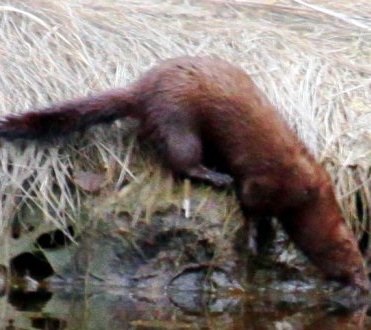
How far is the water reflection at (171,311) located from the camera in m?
9.12

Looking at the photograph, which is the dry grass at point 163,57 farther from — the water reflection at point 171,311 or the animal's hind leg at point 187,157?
the water reflection at point 171,311

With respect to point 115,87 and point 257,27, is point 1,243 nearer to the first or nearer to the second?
point 115,87

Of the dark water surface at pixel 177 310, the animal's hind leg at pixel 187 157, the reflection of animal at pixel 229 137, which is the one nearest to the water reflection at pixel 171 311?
the dark water surface at pixel 177 310

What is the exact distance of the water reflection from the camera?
9.12m

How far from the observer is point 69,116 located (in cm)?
980

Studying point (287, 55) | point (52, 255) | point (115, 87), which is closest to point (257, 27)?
point (287, 55)

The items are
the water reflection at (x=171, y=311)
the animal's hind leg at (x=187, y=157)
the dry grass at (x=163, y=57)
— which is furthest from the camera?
the dry grass at (x=163, y=57)

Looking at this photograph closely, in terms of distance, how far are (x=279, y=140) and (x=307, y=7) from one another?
70.7 inches

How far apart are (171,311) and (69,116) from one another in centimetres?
102

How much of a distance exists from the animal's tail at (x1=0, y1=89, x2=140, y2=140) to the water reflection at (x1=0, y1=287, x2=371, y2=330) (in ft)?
2.30

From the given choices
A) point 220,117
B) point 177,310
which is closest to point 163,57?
point 220,117

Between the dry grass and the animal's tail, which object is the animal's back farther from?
the dry grass

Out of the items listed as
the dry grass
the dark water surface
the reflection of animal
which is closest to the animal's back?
the reflection of animal

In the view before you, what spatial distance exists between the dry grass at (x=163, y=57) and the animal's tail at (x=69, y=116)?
0.10 m
